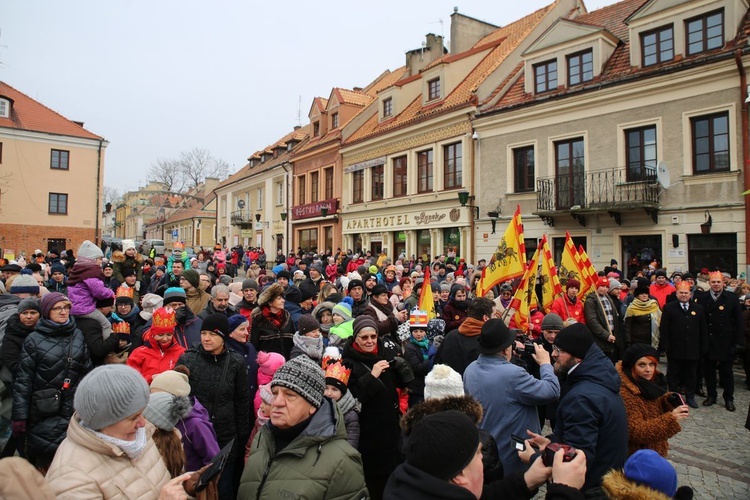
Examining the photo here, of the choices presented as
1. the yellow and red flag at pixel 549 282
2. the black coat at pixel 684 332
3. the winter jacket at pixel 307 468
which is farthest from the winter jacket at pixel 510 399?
the black coat at pixel 684 332

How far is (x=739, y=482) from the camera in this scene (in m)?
5.00

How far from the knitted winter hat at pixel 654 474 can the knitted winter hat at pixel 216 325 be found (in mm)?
3005

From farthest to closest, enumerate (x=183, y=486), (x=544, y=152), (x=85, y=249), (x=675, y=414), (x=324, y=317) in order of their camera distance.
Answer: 1. (x=544, y=152)
2. (x=85, y=249)
3. (x=324, y=317)
4. (x=675, y=414)
5. (x=183, y=486)

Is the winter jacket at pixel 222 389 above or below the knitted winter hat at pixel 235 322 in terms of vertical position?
below

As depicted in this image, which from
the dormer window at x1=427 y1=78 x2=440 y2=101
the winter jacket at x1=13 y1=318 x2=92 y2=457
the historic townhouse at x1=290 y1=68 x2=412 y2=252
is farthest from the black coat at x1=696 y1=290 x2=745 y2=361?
the historic townhouse at x1=290 y1=68 x2=412 y2=252

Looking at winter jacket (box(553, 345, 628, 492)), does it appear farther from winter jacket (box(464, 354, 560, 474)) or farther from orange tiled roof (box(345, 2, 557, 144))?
orange tiled roof (box(345, 2, 557, 144))

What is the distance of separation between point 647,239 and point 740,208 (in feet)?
A: 8.56

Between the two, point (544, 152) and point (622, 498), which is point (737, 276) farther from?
point (622, 498)

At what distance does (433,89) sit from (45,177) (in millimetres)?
24345

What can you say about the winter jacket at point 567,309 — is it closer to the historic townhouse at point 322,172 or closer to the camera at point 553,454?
the camera at point 553,454

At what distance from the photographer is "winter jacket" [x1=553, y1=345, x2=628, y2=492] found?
306cm

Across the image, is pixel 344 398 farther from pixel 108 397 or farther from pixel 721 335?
pixel 721 335

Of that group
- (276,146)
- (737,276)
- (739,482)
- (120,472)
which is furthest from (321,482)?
(276,146)

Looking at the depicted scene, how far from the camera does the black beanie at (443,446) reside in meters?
1.95
